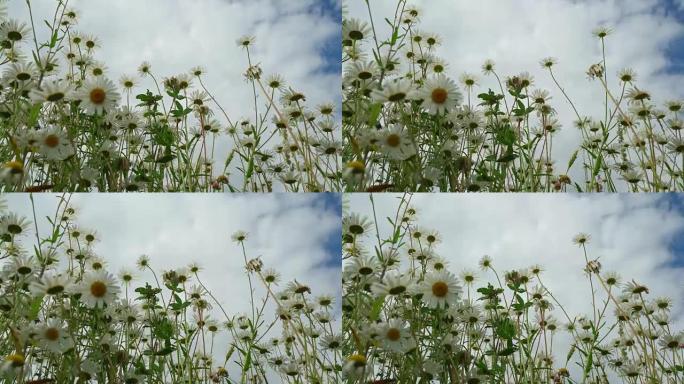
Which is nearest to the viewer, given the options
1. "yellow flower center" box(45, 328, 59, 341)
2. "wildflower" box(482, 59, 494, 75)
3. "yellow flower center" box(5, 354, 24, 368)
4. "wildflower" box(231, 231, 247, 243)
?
"yellow flower center" box(5, 354, 24, 368)

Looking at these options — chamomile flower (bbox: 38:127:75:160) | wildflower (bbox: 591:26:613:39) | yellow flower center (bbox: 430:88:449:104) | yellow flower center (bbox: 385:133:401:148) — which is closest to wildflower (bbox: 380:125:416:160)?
yellow flower center (bbox: 385:133:401:148)

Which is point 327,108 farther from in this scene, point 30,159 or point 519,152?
point 30,159

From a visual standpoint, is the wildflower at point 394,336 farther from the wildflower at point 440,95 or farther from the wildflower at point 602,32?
the wildflower at point 602,32

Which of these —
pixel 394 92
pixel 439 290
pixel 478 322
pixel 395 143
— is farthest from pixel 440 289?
pixel 394 92

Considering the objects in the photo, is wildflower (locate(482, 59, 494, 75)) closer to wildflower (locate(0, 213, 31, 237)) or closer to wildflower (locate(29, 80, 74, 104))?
wildflower (locate(29, 80, 74, 104))

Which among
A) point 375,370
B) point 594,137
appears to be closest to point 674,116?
point 594,137

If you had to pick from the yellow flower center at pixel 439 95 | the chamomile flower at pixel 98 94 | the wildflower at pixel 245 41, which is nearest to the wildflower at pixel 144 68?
the chamomile flower at pixel 98 94

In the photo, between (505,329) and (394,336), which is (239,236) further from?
(505,329)
